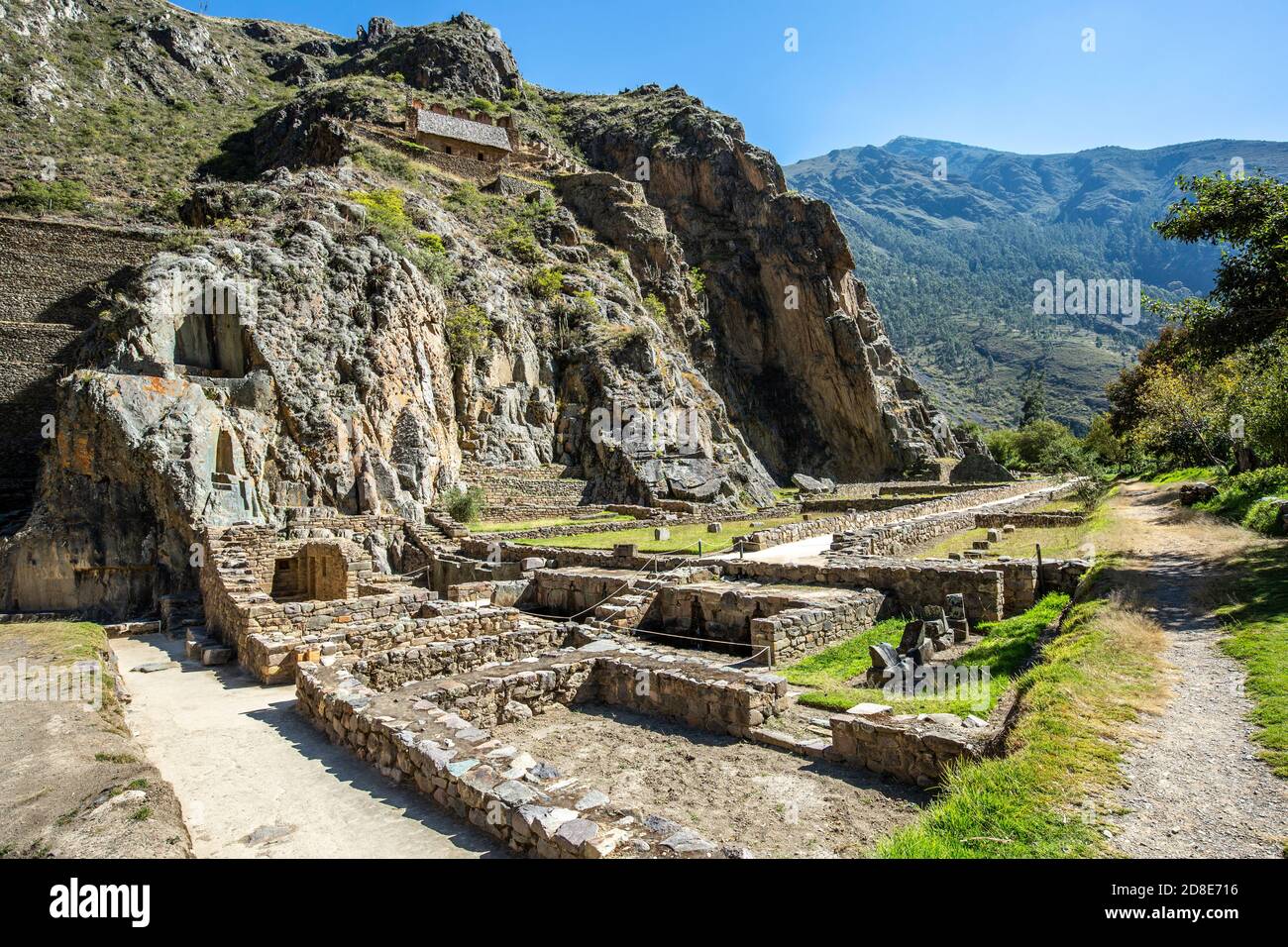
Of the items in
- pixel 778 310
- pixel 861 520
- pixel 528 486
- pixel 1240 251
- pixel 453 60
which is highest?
pixel 453 60

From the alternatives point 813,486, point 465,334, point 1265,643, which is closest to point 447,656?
point 1265,643

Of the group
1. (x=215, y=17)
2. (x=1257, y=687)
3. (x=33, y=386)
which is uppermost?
(x=215, y=17)

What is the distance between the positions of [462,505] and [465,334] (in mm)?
12797

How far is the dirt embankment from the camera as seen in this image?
4508 mm

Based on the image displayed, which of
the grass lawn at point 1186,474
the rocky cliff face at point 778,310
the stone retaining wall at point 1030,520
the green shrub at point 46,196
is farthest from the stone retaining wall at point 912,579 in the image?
the rocky cliff face at point 778,310

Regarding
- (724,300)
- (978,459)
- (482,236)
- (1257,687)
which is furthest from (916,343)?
(1257,687)

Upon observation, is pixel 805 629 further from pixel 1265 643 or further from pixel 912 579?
pixel 1265 643

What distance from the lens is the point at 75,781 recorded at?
5.47m

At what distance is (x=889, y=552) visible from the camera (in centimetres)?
1975

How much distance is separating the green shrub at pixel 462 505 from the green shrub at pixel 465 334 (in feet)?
35.1

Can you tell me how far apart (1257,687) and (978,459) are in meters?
51.1

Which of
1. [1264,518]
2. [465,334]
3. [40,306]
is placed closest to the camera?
[1264,518]

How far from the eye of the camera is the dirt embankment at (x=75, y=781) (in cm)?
451
